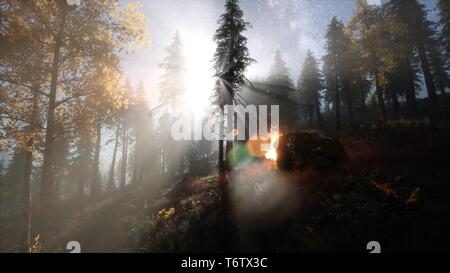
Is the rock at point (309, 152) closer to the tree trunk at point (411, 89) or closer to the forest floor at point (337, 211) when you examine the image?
the forest floor at point (337, 211)

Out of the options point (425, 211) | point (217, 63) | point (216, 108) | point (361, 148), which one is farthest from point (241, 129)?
point (425, 211)

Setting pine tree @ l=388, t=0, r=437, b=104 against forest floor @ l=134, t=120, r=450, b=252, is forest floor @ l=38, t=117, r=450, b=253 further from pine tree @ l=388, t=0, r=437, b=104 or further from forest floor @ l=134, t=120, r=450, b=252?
pine tree @ l=388, t=0, r=437, b=104

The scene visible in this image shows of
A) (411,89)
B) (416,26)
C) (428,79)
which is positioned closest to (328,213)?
(411,89)

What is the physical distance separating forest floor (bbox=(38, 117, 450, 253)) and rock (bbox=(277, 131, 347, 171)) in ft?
2.34

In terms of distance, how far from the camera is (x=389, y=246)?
5.53 m

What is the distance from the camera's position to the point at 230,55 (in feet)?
65.3

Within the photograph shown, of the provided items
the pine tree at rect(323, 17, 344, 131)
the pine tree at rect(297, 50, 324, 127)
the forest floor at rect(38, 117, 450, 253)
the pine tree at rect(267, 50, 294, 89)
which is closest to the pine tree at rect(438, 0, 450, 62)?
the pine tree at rect(323, 17, 344, 131)

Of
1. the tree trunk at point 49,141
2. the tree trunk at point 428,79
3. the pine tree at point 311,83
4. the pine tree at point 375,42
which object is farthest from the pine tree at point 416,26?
the tree trunk at point 49,141

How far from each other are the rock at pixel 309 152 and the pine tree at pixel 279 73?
23.4 metres

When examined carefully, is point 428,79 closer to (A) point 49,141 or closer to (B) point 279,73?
(B) point 279,73

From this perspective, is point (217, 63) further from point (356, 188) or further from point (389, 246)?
point (389, 246)

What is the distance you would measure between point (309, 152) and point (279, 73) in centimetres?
2777

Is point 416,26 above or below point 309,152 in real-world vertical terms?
above
